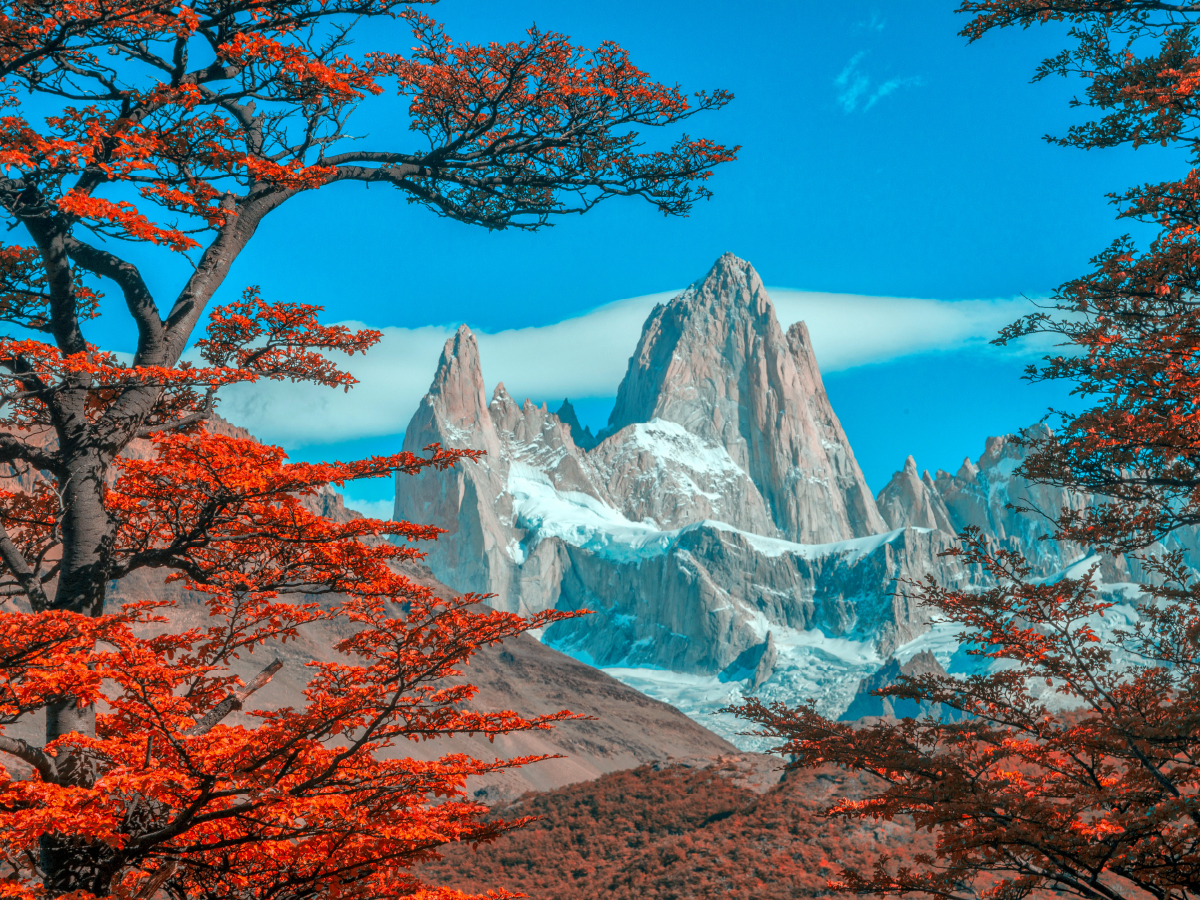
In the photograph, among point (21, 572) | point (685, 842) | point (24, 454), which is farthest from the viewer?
point (685, 842)

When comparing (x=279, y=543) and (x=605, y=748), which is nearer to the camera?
(x=279, y=543)

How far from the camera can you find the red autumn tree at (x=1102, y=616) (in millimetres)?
10359

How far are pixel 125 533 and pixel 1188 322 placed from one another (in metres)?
13.1

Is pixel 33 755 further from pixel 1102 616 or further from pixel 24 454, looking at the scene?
pixel 1102 616

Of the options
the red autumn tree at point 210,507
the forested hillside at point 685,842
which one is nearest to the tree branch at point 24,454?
the red autumn tree at point 210,507

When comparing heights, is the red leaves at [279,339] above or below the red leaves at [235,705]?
above

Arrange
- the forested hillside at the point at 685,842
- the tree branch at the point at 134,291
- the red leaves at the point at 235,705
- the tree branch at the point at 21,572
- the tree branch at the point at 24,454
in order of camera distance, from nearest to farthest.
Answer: the red leaves at the point at 235,705 < the tree branch at the point at 21,572 < the tree branch at the point at 24,454 < the tree branch at the point at 134,291 < the forested hillside at the point at 685,842

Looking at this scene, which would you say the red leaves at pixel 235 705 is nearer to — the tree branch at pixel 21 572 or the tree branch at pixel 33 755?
the tree branch at pixel 33 755

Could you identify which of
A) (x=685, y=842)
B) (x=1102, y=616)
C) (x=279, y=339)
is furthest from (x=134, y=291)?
(x=685, y=842)

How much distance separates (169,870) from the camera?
767 cm

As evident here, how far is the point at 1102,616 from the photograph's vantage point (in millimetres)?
11391

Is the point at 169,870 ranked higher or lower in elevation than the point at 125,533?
lower

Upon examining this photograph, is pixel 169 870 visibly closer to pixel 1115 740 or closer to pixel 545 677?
pixel 1115 740

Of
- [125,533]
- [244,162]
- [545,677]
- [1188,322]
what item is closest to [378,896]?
[125,533]
